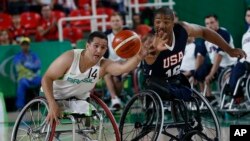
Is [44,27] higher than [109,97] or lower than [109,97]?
higher

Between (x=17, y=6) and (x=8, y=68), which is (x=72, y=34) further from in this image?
(x=8, y=68)

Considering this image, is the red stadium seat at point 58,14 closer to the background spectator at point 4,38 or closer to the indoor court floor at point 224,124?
the background spectator at point 4,38

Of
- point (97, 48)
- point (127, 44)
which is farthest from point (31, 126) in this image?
point (127, 44)

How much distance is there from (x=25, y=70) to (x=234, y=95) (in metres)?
4.59

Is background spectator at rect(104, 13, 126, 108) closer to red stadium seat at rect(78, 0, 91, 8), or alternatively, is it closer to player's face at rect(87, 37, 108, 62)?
player's face at rect(87, 37, 108, 62)

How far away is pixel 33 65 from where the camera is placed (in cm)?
1529

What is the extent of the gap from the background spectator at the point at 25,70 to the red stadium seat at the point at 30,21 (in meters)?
2.34

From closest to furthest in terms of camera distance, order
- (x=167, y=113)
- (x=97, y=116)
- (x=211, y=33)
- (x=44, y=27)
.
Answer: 1. (x=97, y=116)
2. (x=211, y=33)
3. (x=167, y=113)
4. (x=44, y=27)

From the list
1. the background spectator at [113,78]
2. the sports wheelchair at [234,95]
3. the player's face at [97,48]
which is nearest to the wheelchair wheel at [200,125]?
the player's face at [97,48]

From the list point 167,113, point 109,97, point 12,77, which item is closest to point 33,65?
point 12,77

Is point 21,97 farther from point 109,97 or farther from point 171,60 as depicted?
point 171,60

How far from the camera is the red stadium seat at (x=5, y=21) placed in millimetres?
17156

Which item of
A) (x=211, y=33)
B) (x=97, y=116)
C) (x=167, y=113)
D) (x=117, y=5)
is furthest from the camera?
(x=117, y=5)

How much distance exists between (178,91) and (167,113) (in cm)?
468
